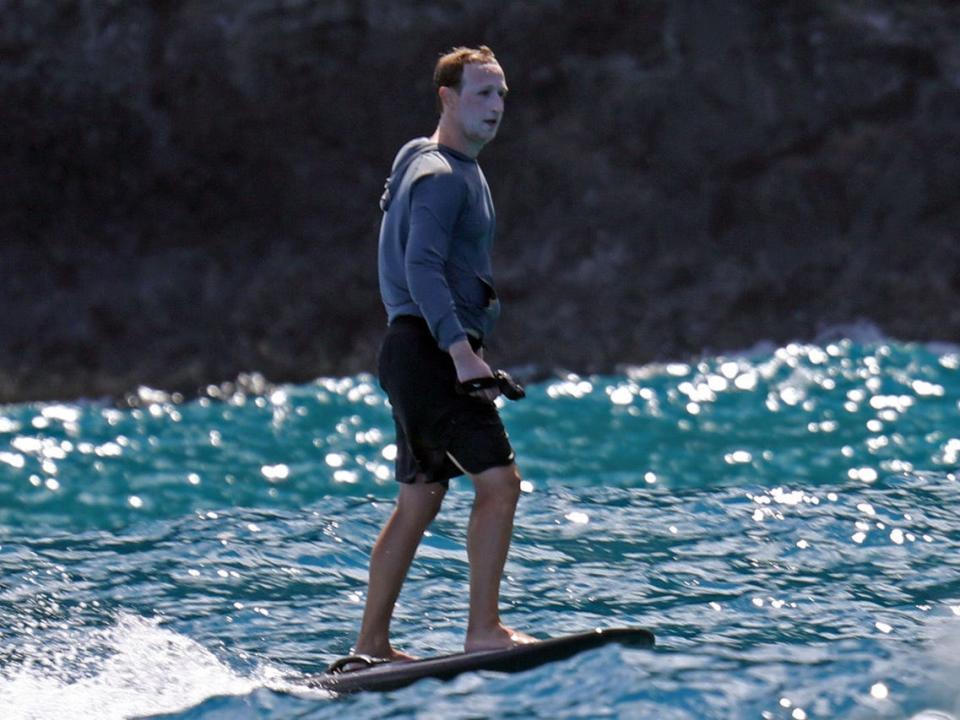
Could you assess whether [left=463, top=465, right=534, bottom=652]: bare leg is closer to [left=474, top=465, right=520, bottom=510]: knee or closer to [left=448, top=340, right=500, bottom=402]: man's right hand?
[left=474, top=465, right=520, bottom=510]: knee

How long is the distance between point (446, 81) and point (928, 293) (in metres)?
9.25

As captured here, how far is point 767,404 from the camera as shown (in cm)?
1166

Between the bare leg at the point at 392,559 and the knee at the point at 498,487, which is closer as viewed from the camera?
the knee at the point at 498,487

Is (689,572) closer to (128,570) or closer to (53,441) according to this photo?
(128,570)

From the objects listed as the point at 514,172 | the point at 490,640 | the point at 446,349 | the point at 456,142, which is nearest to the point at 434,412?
the point at 446,349

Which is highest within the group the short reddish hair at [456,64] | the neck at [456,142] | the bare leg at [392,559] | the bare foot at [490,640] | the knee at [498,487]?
the short reddish hair at [456,64]

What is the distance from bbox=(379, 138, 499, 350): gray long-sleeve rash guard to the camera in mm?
5215

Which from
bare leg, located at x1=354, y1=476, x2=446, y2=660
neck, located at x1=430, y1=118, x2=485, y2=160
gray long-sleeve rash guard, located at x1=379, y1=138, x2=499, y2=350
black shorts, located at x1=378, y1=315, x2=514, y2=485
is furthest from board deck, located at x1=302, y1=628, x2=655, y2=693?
neck, located at x1=430, y1=118, x2=485, y2=160

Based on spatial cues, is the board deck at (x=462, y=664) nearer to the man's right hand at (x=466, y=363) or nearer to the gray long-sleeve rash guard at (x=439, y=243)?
the man's right hand at (x=466, y=363)

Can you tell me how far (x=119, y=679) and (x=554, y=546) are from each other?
2.56m

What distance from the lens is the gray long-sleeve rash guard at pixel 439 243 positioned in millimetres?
5215

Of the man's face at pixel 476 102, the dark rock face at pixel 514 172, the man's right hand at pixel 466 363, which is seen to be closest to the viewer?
the man's right hand at pixel 466 363

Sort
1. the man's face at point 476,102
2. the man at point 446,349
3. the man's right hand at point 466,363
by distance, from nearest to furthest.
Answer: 1. the man's right hand at point 466,363
2. the man at point 446,349
3. the man's face at point 476,102

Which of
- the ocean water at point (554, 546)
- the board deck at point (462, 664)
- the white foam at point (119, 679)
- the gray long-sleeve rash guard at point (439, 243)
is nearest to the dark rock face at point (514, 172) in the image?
the ocean water at point (554, 546)
